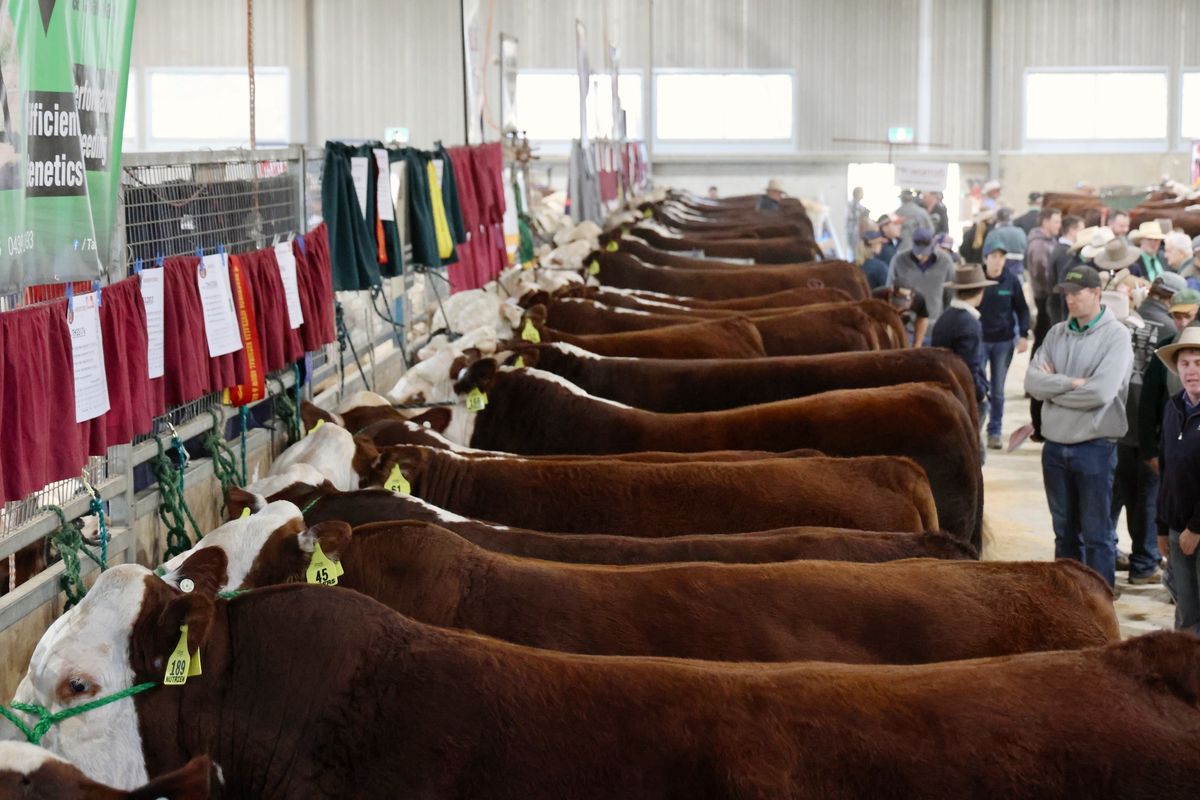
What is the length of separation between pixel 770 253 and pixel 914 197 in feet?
27.5

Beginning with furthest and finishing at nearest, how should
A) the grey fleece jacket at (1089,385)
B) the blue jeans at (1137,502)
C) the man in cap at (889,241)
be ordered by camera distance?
the man in cap at (889,241)
the blue jeans at (1137,502)
the grey fleece jacket at (1089,385)

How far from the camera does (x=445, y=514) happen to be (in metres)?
4.63

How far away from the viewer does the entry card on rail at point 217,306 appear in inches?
177

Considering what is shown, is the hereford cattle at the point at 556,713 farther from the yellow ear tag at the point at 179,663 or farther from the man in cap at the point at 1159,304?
the man in cap at the point at 1159,304

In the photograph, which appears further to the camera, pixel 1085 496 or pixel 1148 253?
pixel 1148 253

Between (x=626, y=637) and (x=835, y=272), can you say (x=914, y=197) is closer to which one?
(x=835, y=272)

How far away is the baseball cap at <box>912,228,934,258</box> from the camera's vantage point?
1271 centimetres

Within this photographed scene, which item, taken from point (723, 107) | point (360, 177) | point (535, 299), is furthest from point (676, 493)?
point (723, 107)

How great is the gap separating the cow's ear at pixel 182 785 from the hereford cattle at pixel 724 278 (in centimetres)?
933

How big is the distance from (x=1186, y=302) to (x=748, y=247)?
23.1 feet

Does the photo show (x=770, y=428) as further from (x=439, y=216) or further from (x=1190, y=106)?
(x=1190, y=106)

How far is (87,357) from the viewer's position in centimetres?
363

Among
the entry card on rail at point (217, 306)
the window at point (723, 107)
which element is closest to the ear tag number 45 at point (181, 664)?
the entry card on rail at point (217, 306)

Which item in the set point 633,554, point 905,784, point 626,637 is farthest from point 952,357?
point 905,784
